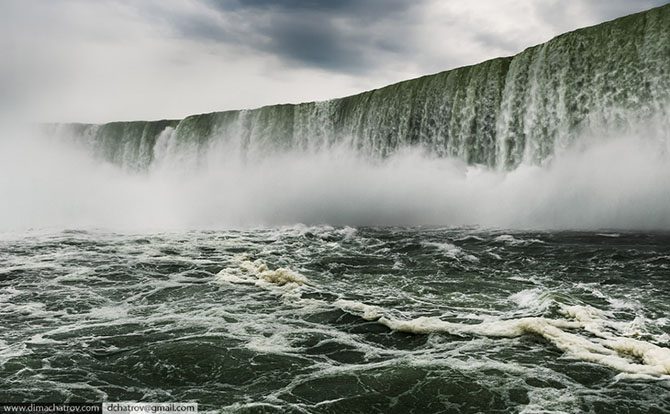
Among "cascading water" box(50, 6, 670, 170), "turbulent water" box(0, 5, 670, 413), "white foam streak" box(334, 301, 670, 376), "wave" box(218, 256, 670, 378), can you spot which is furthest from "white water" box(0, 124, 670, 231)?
"white foam streak" box(334, 301, 670, 376)

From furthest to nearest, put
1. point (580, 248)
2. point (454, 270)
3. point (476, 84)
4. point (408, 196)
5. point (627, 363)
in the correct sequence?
point (408, 196), point (476, 84), point (580, 248), point (454, 270), point (627, 363)

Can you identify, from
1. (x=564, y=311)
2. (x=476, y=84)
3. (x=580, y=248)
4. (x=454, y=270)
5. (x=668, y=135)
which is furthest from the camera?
(x=476, y=84)

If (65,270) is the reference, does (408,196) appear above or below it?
above

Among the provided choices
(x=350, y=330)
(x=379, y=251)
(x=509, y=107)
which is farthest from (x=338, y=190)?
(x=350, y=330)

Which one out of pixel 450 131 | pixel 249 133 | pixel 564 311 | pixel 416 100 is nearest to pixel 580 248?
pixel 564 311

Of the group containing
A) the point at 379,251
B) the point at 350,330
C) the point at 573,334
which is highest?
the point at 573,334

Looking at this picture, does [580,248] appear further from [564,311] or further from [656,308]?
[564,311]

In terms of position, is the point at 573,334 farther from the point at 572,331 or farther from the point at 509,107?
the point at 509,107
